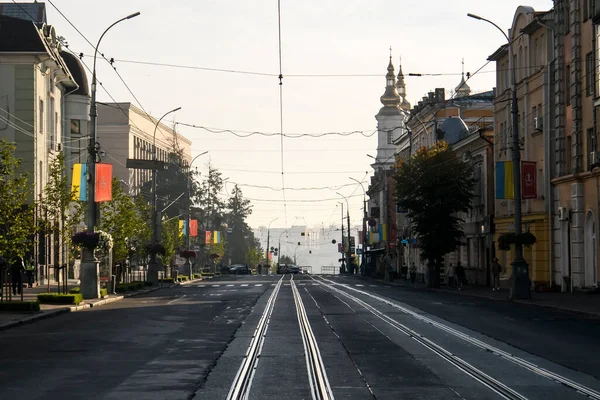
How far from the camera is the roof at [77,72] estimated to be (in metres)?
70.4

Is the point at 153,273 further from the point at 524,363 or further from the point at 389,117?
the point at 389,117

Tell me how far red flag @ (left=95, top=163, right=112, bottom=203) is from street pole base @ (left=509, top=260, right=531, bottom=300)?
15545 millimetres

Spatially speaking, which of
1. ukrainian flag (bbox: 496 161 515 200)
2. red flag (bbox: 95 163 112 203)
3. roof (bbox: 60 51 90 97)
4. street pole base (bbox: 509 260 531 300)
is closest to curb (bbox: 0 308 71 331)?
red flag (bbox: 95 163 112 203)

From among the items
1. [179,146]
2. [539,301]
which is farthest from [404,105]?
[539,301]

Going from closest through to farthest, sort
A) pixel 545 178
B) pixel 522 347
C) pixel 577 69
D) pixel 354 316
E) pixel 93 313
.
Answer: pixel 522 347 → pixel 354 316 → pixel 93 313 → pixel 577 69 → pixel 545 178

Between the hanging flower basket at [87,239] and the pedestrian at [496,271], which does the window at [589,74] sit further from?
the hanging flower basket at [87,239]

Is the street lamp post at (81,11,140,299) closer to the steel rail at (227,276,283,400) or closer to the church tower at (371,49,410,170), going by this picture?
the steel rail at (227,276,283,400)

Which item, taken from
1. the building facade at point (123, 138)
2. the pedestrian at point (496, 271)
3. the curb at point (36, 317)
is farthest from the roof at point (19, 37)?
the building facade at point (123, 138)

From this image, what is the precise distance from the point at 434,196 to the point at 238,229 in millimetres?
124430

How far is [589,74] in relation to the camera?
44938 mm

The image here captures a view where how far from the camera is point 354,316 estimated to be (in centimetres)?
2934

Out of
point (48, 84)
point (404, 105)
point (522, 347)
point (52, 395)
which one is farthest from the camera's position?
point (404, 105)

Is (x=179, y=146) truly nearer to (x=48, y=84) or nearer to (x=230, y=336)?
(x=48, y=84)

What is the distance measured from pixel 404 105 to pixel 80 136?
8038cm
